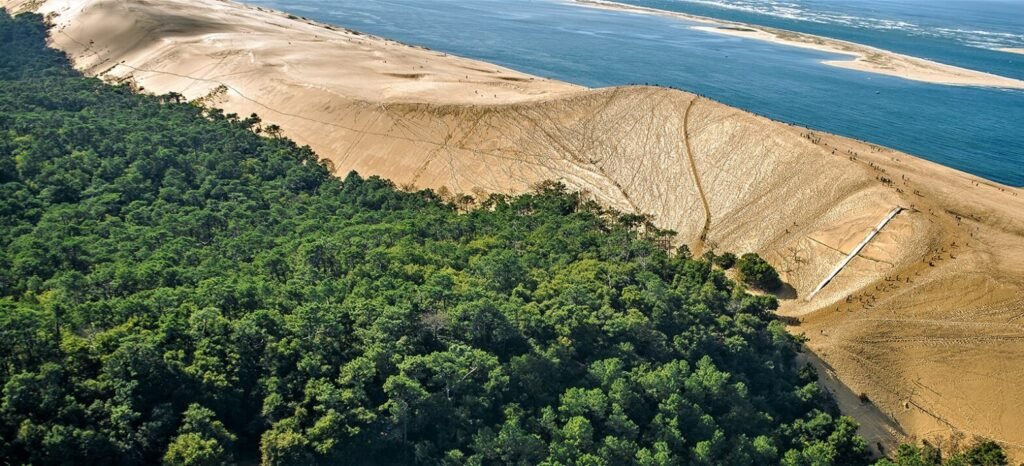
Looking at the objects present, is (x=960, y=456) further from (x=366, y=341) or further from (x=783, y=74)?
(x=783, y=74)

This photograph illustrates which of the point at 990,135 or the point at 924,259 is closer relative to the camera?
the point at 924,259

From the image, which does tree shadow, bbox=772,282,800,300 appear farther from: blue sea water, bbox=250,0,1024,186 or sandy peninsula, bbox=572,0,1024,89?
sandy peninsula, bbox=572,0,1024,89

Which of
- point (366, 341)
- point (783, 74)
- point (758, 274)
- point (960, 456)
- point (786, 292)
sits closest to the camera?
point (366, 341)

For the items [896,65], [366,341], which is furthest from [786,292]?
[896,65]

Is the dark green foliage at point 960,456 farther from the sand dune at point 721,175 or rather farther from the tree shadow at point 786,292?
the tree shadow at point 786,292

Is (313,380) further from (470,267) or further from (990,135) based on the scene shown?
(990,135)

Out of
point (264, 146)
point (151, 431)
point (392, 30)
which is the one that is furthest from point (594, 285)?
point (392, 30)
